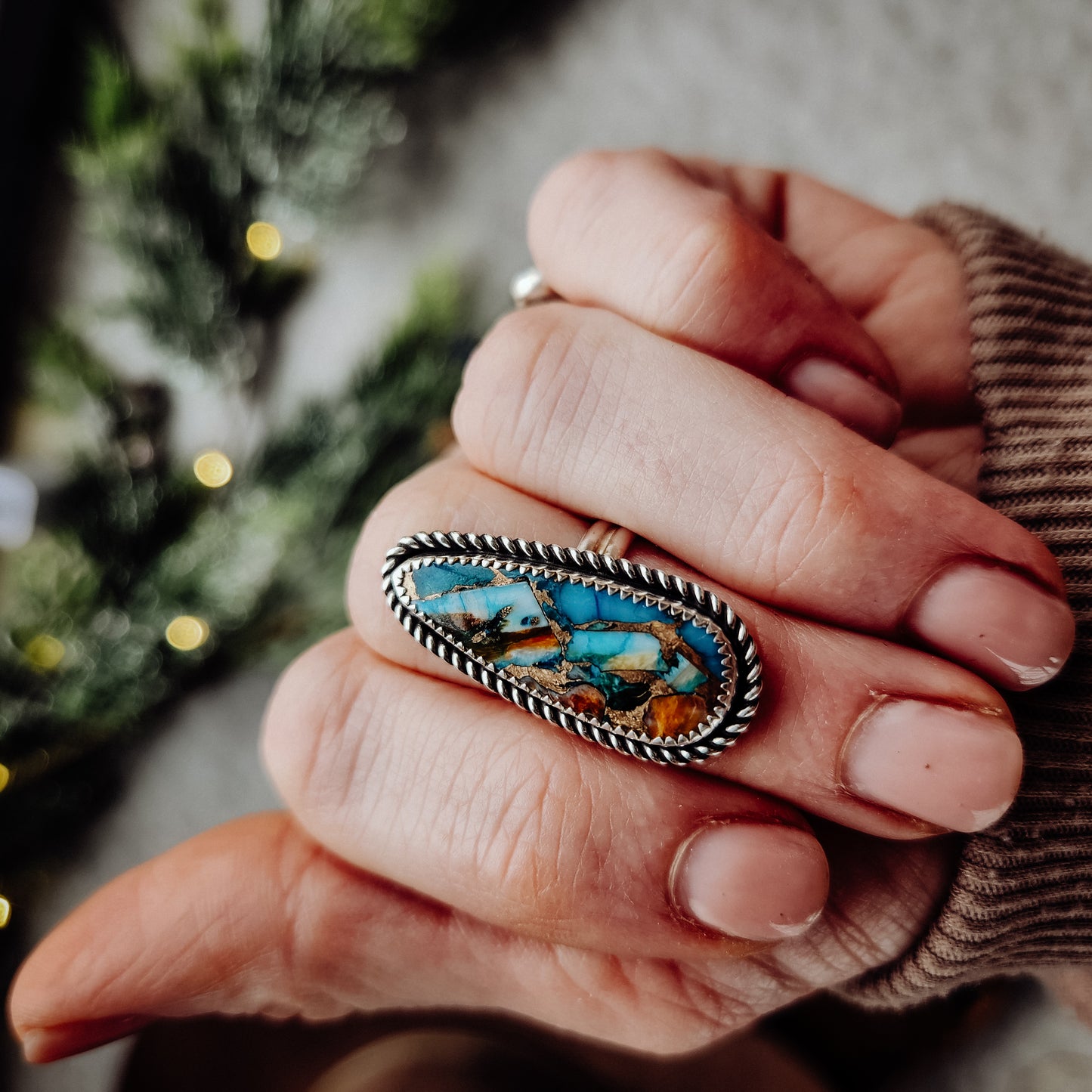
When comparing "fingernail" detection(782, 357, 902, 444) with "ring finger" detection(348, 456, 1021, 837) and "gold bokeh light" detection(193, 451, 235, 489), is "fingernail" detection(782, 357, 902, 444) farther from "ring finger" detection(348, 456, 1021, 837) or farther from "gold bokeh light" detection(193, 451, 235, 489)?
"gold bokeh light" detection(193, 451, 235, 489)

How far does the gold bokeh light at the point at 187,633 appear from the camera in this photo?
59.3 inches

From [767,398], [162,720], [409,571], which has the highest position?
[767,398]

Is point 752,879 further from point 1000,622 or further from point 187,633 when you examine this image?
point 187,633

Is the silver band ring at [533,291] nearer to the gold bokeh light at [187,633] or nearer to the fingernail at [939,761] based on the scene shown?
the fingernail at [939,761]

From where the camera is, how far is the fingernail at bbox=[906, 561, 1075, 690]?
1.91 feet

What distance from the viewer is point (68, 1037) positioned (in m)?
0.74

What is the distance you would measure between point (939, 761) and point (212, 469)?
1.44 m

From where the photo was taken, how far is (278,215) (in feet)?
5.34

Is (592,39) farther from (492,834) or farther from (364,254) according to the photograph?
(492,834)

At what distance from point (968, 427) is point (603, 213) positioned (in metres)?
0.42

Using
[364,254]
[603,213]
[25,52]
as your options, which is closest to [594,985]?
[603,213]

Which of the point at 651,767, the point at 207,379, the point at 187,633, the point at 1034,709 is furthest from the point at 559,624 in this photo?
the point at 207,379

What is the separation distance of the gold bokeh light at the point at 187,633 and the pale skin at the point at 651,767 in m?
0.77

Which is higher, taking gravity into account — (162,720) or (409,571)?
(409,571)
